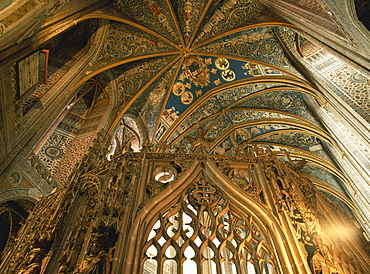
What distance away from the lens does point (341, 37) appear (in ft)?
17.3

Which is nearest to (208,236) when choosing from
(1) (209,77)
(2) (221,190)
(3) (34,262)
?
(2) (221,190)

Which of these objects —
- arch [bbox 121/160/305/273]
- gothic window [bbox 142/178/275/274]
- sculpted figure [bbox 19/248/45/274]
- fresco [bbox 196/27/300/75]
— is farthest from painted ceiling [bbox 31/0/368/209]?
gothic window [bbox 142/178/275/274]

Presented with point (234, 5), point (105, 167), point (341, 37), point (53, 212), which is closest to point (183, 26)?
point (234, 5)

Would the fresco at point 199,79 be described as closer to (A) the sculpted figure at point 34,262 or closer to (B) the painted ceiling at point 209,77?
(B) the painted ceiling at point 209,77

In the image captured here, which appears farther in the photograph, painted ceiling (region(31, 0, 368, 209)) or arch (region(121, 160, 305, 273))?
painted ceiling (region(31, 0, 368, 209))

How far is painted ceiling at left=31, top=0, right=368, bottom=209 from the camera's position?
8.92 m

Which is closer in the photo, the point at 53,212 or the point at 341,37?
the point at 53,212

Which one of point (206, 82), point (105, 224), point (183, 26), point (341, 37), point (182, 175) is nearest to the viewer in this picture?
point (105, 224)

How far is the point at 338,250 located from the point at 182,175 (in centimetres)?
202

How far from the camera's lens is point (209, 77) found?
10.9 m

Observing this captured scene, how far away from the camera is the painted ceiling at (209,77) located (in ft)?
29.3

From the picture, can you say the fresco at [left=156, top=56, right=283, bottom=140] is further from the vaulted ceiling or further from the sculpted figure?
the sculpted figure

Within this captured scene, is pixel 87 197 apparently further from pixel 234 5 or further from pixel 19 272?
pixel 234 5

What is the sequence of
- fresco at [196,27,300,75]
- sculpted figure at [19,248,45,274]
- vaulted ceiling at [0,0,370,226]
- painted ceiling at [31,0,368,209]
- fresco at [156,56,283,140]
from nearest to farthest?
sculpted figure at [19,248,45,274] → vaulted ceiling at [0,0,370,226] → painted ceiling at [31,0,368,209] → fresco at [196,27,300,75] → fresco at [156,56,283,140]
